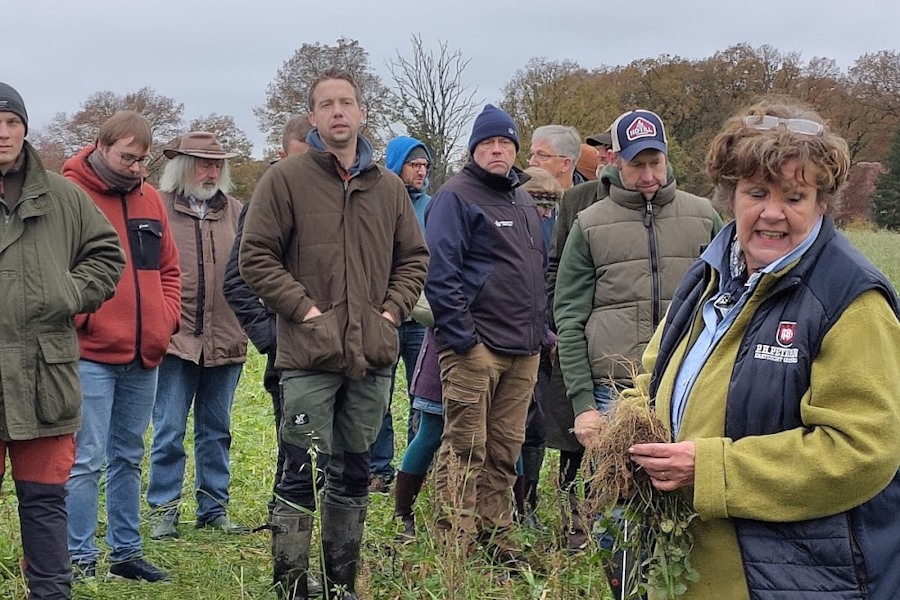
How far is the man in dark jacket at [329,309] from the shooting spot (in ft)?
13.4

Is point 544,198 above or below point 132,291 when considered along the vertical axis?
above

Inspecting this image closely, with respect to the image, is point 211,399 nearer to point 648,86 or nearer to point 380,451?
point 380,451

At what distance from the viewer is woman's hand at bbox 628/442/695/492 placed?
227 centimetres

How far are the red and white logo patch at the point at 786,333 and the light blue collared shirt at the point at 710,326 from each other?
144 millimetres

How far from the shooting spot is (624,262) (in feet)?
15.1

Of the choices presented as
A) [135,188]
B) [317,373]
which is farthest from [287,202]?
[135,188]

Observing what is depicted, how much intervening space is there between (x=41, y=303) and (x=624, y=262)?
8.47ft

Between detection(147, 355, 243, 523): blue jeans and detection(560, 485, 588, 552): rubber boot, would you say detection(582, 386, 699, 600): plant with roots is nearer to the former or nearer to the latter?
detection(560, 485, 588, 552): rubber boot

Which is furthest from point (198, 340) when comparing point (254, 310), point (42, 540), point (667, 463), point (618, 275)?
point (667, 463)

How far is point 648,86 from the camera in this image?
4791 centimetres

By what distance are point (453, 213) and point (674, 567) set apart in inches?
111

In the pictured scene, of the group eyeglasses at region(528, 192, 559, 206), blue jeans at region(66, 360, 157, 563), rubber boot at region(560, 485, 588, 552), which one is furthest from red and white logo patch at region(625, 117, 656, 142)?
blue jeans at region(66, 360, 157, 563)

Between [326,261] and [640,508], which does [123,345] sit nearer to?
[326,261]

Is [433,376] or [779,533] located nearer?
[779,533]
